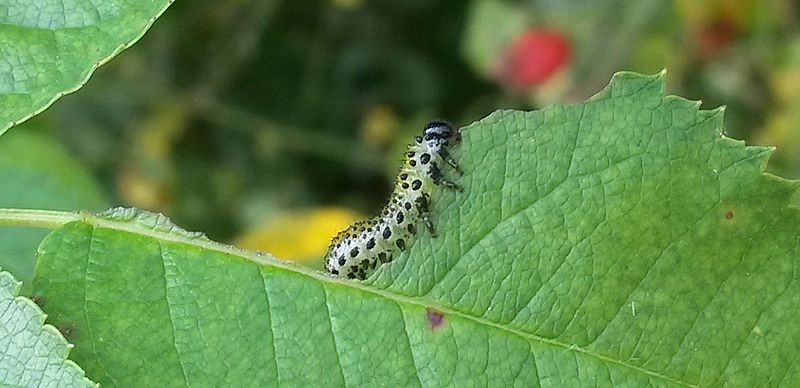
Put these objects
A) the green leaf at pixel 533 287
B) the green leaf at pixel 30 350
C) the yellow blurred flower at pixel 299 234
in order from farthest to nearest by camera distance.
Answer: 1. the yellow blurred flower at pixel 299 234
2. the green leaf at pixel 533 287
3. the green leaf at pixel 30 350

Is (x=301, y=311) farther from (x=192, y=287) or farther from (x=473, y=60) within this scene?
(x=473, y=60)

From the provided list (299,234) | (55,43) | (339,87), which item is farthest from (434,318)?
(339,87)

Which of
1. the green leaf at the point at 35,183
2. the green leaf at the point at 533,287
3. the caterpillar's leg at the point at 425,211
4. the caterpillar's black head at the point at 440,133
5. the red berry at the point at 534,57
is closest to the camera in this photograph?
the green leaf at the point at 533,287

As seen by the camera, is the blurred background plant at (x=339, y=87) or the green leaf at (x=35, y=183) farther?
the blurred background plant at (x=339, y=87)

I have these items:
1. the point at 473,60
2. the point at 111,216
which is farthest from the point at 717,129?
the point at 473,60

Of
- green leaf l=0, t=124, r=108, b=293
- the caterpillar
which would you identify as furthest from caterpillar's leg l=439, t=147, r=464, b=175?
green leaf l=0, t=124, r=108, b=293

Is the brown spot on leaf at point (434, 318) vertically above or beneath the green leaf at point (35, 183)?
above

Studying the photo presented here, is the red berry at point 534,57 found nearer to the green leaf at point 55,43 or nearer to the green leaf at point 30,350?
the green leaf at point 55,43

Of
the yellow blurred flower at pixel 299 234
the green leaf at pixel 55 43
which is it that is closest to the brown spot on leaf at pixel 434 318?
the green leaf at pixel 55 43
